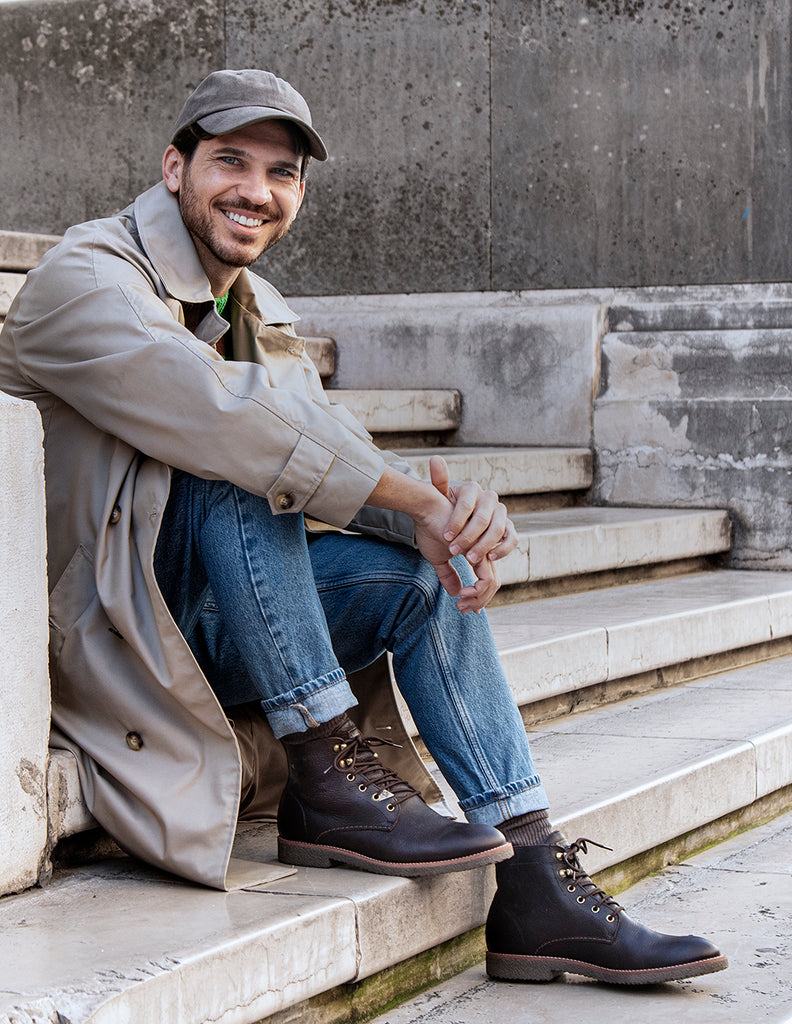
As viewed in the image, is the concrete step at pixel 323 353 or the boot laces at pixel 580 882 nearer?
the boot laces at pixel 580 882

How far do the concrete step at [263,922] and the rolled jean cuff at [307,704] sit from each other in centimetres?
25

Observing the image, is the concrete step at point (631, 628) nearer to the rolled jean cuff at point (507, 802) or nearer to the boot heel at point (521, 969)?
the rolled jean cuff at point (507, 802)

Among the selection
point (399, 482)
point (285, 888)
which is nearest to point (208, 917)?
point (285, 888)

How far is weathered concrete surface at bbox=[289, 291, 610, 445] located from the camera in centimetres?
578

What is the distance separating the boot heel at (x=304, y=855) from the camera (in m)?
2.36

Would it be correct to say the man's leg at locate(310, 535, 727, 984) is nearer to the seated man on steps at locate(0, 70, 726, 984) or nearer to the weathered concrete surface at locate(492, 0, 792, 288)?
the seated man on steps at locate(0, 70, 726, 984)

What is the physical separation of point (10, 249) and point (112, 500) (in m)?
2.39

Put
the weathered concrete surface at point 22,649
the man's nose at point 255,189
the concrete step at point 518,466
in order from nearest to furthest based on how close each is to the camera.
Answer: the weathered concrete surface at point 22,649, the man's nose at point 255,189, the concrete step at point 518,466

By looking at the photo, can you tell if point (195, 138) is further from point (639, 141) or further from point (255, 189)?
point (639, 141)

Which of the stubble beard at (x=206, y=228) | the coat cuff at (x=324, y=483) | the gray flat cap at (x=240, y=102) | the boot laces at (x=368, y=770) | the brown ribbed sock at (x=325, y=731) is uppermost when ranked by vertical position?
the gray flat cap at (x=240, y=102)

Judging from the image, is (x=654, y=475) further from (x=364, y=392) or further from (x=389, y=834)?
(x=389, y=834)

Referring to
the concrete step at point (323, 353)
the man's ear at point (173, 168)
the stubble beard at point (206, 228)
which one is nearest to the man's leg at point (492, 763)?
the stubble beard at point (206, 228)

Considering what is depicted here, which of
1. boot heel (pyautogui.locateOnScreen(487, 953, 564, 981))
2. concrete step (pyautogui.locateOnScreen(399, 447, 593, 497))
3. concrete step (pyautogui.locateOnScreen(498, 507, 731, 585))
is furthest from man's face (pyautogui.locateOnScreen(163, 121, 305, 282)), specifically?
concrete step (pyautogui.locateOnScreen(399, 447, 593, 497))

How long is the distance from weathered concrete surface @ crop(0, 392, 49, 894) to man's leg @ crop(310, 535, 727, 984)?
0.56 metres
